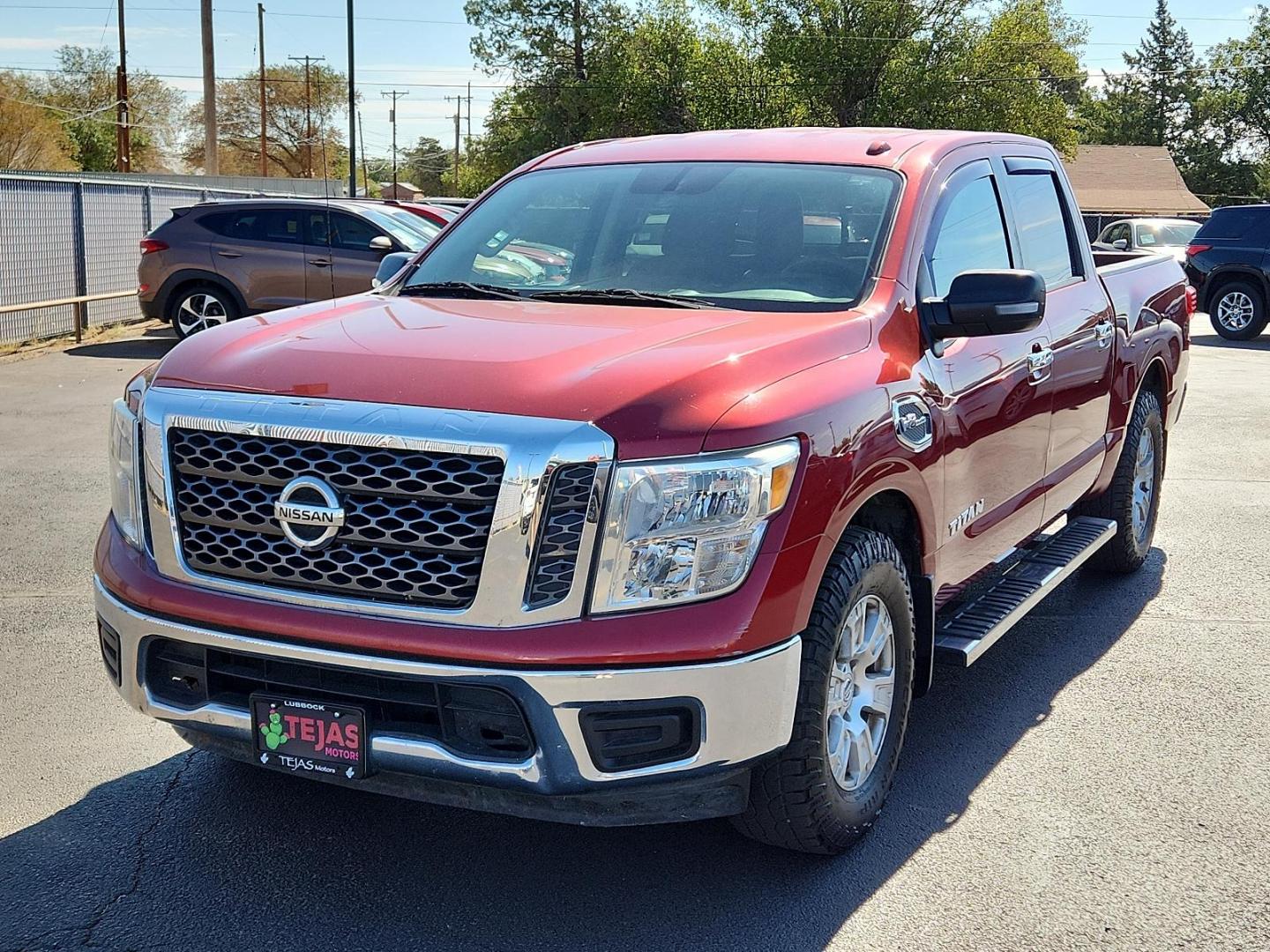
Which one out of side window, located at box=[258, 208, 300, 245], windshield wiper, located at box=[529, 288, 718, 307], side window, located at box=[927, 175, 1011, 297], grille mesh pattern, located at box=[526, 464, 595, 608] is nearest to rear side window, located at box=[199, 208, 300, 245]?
side window, located at box=[258, 208, 300, 245]

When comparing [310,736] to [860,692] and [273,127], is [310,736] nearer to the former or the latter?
[860,692]

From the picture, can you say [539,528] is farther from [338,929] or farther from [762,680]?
[338,929]

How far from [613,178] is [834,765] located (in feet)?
7.50

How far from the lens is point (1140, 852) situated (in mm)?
3773

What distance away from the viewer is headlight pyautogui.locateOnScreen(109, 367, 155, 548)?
140 inches

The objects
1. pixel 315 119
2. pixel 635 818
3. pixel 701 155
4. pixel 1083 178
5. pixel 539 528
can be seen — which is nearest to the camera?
pixel 539 528

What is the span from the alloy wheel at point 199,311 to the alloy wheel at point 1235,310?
42.6 ft

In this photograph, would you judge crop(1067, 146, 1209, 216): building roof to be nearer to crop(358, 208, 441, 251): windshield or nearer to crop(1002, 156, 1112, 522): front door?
crop(358, 208, 441, 251): windshield

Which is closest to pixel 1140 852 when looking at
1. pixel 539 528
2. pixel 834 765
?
pixel 834 765

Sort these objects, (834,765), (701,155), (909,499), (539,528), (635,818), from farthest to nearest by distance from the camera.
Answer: (701,155), (909,499), (834,765), (635,818), (539,528)

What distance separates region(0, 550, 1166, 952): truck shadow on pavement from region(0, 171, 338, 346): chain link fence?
467 inches


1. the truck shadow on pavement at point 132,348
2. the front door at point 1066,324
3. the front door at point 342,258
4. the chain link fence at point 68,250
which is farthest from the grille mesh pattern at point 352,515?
the chain link fence at point 68,250

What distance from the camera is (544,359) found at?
3.40 m

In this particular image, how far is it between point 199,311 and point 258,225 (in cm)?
114
